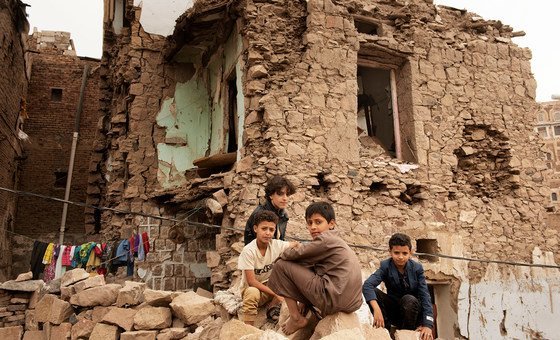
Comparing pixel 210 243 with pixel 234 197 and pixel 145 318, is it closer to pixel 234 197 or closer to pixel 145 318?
pixel 234 197

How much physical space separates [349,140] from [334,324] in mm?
4549

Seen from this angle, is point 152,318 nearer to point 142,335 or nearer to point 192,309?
point 142,335

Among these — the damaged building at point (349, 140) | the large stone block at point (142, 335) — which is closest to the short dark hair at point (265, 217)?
the large stone block at point (142, 335)

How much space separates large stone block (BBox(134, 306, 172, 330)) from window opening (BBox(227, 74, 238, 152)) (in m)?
4.21

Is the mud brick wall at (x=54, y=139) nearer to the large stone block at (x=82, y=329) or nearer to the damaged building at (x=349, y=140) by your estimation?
the damaged building at (x=349, y=140)

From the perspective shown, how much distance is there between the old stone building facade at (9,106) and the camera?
514 inches

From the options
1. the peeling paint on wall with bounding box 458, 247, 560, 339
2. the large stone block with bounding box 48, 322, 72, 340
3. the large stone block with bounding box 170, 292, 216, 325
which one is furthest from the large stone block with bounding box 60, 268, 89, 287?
the peeling paint on wall with bounding box 458, 247, 560, 339

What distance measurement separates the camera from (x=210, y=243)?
9.49 m

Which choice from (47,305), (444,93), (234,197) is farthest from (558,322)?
(47,305)

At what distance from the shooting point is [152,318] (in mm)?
5418

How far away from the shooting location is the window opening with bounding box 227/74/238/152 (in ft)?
30.1

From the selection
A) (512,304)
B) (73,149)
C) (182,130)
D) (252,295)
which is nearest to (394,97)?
(512,304)

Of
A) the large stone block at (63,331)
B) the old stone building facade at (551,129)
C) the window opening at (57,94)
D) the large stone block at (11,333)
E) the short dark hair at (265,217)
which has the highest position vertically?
the old stone building facade at (551,129)

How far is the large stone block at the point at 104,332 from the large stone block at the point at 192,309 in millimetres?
796
